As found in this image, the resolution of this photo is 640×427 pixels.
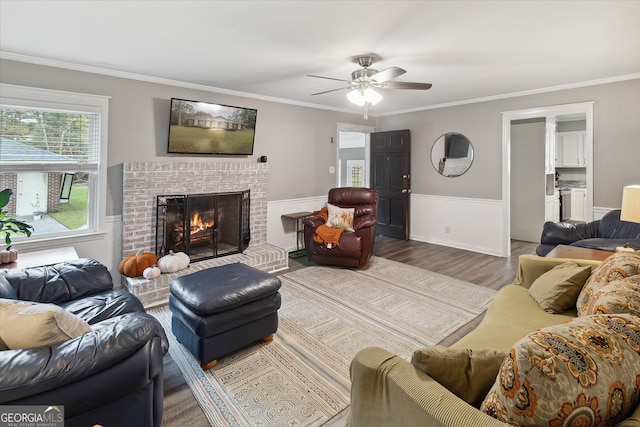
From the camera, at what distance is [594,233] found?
394 cm

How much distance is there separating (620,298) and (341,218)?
3.48 m

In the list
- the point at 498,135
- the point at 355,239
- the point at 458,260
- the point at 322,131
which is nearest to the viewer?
the point at 355,239

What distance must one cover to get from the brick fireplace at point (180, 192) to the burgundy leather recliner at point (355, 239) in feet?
1.62

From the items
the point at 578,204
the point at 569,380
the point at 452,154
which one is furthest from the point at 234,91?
the point at 578,204

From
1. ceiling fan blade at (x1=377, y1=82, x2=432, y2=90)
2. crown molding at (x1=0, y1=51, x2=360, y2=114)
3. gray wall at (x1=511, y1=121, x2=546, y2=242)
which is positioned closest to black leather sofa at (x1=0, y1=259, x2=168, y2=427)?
ceiling fan blade at (x1=377, y1=82, x2=432, y2=90)

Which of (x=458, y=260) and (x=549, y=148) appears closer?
(x=458, y=260)

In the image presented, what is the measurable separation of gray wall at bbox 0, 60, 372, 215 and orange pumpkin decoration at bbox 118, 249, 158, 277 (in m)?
0.63

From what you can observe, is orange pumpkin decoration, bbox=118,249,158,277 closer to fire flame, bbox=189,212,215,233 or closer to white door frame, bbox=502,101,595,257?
fire flame, bbox=189,212,215,233

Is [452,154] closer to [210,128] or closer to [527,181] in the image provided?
[527,181]

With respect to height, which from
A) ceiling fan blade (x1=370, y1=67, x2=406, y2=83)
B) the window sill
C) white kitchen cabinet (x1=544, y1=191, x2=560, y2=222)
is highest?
ceiling fan blade (x1=370, y1=67, x2=406, y2=83)

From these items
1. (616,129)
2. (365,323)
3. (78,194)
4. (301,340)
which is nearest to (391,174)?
(616,129)

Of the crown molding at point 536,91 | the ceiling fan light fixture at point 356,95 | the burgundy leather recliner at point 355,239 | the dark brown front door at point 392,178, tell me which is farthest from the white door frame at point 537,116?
the ceiling fan light fixture at point 356,95

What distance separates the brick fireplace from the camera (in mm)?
3541

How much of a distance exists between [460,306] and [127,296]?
3.00 m
